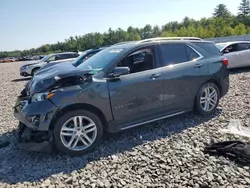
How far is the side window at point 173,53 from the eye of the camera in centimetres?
458

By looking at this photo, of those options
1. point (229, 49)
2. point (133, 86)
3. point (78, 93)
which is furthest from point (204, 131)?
point (229, 49)

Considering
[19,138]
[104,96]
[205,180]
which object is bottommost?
[205,180]

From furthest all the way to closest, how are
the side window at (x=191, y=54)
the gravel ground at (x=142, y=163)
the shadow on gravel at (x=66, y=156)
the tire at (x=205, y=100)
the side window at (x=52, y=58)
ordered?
the side window at (x=52, y=58)
the tire at (x=205, y=100)
the side window at (x=191, y=54)
the shadow on gravel at (x=66, y=156)
the gravel ground at (x=142, y=163)

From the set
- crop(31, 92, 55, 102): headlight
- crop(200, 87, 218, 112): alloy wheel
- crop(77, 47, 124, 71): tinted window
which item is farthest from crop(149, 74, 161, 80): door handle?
crop(31, 92, 55, 102): headlight

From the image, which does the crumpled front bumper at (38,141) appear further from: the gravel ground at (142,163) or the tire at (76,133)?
the gravel ground at (142,163)

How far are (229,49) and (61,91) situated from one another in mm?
9242

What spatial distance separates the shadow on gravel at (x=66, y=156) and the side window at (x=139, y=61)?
3.97ft

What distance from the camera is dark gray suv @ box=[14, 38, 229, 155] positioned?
361cm

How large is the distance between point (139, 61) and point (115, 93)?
84 centimetres

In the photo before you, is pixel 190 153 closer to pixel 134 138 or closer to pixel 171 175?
pixel 171 175

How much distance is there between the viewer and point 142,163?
11.2 ft

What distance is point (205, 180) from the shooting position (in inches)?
116

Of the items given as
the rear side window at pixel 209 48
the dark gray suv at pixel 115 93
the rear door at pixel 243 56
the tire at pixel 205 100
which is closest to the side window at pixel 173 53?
the dark gray suv at pixel 115 93

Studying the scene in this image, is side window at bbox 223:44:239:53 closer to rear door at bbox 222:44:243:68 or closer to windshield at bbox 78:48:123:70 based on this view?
rear door at bbox 222:44:243:68
